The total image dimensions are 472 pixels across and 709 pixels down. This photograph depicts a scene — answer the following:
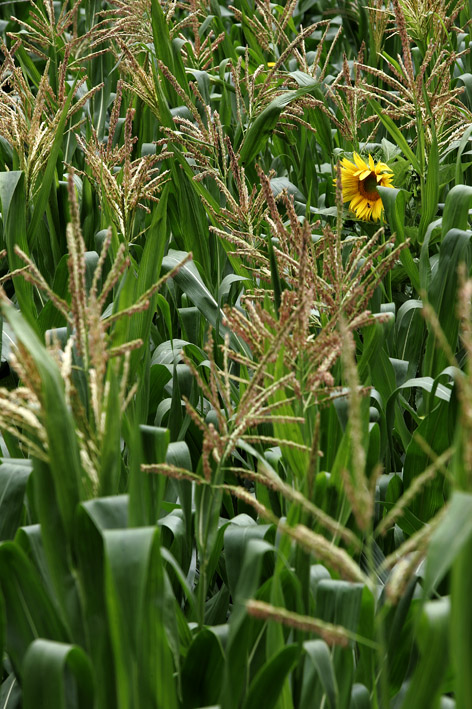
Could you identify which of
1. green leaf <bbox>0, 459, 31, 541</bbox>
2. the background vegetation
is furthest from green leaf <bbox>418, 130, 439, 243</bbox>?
green leaf <bbox>0, 459, 31, 541</bbox>

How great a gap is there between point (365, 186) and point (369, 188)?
0.01 meters

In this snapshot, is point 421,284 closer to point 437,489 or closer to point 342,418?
point 437,489

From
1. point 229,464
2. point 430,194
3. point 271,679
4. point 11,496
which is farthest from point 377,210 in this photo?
point 271,679

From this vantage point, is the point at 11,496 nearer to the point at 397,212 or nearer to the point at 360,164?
the point at 397,212

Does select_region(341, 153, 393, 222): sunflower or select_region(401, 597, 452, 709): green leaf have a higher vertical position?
select_region(341, 153, 393, 222): sunflower

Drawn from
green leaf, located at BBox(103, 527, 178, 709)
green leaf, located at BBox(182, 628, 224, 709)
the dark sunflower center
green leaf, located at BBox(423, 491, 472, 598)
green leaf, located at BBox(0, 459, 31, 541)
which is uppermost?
green leaf, located at BBox(423, 491, 472, 598)

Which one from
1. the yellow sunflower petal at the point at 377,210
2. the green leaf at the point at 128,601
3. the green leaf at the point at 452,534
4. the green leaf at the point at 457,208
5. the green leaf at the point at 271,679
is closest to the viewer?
the green leaf at the point at 452,534

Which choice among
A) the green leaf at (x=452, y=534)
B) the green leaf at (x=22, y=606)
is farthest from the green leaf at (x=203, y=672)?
the green leaf at (x=452, y=534)

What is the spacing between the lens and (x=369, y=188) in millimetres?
2043

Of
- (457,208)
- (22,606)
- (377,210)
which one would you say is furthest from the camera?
(377,210)

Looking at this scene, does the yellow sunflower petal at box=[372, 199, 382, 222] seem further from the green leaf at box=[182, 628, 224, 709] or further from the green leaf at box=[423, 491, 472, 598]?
the green leaf at box=[423, 491, 472, 598]

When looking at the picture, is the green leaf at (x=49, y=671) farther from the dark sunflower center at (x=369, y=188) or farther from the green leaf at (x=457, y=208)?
the dark sunflower center at (x=369, y=188)

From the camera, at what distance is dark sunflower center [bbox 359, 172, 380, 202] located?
2035mm

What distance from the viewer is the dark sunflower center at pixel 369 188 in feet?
6.68
